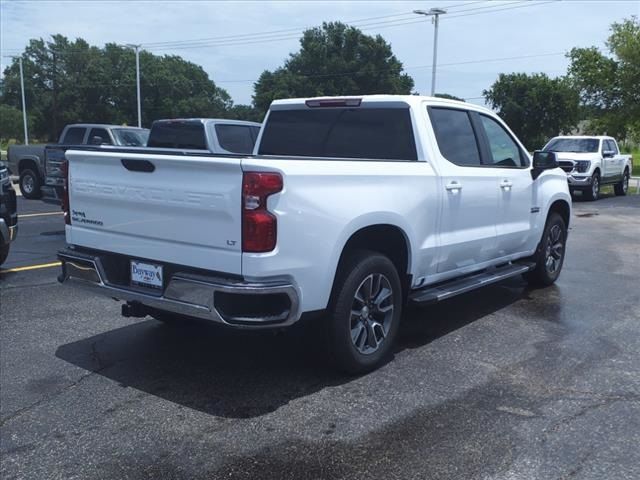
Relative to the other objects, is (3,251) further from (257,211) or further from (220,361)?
(257,211)

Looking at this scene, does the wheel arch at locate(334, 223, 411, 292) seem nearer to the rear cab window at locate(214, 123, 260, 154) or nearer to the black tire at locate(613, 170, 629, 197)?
the rear cab window at locate(214, 123, 260, 154)

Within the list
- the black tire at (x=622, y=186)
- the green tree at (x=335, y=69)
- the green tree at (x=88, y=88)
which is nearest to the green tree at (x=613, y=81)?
the black tire at (x=622, y=186)

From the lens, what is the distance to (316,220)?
407 centimetres

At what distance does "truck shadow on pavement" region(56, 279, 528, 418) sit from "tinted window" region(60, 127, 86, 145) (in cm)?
1126

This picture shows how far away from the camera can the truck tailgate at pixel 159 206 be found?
3883 millimetres

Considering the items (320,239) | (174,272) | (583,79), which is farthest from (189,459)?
(583,79)

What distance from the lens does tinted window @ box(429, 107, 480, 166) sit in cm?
555

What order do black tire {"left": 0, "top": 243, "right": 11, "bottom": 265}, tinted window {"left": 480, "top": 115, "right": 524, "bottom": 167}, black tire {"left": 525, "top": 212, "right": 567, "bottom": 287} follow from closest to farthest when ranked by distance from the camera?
1. tinted window {"left": 480, "top": 115, "right": 524, "bottom": 167}
2. black tire {"left": 525, "top": 212, "right": 567, "bottom": 287}
3. black tire {"left": 0, "top": 243, "right": 11, "bottom": 265}

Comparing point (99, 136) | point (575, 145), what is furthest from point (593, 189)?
point (99, 136)

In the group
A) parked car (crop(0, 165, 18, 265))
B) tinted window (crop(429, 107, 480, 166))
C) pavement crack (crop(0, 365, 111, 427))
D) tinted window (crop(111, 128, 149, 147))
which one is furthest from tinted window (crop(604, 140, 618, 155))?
pavement crack (crop(0, 365, 111, 427))

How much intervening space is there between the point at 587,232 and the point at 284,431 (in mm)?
10426

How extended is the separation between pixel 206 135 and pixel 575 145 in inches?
546

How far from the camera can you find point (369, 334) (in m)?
4.71

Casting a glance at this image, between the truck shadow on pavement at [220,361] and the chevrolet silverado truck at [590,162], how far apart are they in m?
14.8
